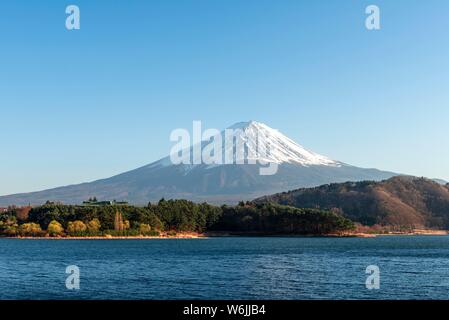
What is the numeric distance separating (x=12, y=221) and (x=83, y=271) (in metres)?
102

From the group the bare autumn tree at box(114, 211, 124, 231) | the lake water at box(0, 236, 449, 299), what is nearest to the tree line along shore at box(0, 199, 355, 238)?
the bare autumn tree at box(114, 211, 124, 231)

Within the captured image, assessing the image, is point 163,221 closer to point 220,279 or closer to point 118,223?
point 118,223

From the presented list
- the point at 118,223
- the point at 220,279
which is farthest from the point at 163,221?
the point at 220,279

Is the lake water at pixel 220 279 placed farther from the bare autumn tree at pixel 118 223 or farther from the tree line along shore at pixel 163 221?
the bare autumn tree at pixel 118 223

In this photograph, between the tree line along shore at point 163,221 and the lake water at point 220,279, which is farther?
the tree line along shore at point 163,221

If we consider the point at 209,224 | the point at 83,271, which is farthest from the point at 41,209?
the point at 83,271

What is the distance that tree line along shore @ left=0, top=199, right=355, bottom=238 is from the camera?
467 feet

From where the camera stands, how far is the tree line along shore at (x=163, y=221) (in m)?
142

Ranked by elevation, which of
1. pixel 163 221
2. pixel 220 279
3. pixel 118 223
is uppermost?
pixel 163 221

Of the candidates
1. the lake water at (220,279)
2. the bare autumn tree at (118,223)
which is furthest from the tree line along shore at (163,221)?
the lake water at (220,279)

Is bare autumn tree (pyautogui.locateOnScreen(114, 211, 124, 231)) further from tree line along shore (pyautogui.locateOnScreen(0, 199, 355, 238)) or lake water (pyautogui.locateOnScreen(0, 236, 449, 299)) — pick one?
lake water (pyautogui.locateOnScreen(0, 236, 449, 299))

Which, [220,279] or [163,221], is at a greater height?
[163,221]

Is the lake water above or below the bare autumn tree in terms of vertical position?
below

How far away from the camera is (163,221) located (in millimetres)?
153000
